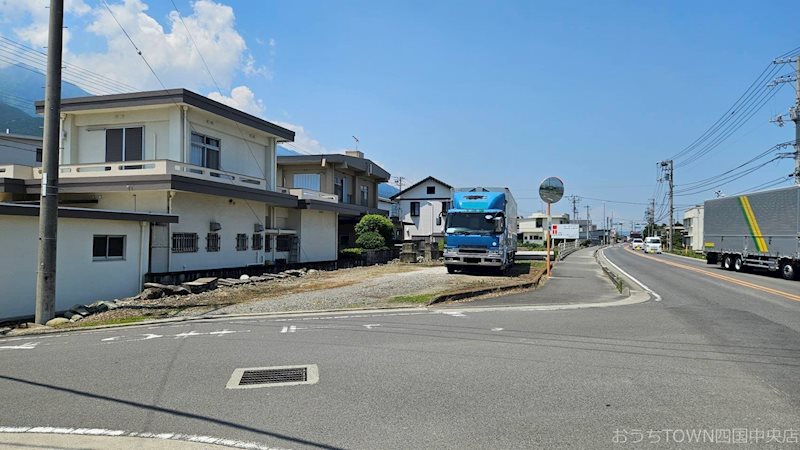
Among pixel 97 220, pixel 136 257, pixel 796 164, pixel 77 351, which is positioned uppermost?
pixel 796 164

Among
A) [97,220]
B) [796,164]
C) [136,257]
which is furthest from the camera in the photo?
[796,164]

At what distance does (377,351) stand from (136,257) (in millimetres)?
13003

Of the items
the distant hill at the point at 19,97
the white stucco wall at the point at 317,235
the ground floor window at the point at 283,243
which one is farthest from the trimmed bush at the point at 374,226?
the distant hill at the point at 19,97

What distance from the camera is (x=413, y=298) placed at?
15.3m

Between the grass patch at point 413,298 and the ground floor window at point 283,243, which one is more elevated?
the ground floor window at point 283,243

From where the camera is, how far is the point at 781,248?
25.5 meters

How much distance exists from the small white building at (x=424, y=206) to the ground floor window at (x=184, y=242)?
37614 mm

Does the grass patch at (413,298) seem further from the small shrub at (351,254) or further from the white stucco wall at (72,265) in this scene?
the small shrub at (351,254)

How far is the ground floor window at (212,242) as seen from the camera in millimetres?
22234

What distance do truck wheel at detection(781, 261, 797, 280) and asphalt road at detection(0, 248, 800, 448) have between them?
17.3 metres

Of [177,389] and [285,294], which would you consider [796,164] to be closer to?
[285,294]

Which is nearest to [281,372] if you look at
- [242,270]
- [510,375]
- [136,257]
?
[510,375]

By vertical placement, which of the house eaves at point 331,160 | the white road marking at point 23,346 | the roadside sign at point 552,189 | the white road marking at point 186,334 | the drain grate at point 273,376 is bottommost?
the white road marking at point 23,346

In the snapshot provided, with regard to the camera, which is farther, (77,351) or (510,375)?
(77,351)
